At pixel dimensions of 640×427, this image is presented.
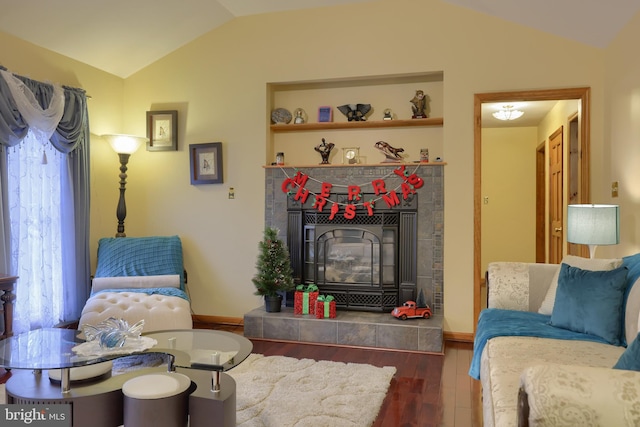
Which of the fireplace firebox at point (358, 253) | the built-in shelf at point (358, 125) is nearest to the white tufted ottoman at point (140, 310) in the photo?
the fireplace firebox at point (358, 253)

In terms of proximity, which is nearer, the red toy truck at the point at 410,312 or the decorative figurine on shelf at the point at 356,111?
the red toy truck at the point at 410,312

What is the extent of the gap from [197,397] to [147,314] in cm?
167

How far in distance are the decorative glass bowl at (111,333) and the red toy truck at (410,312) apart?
223 cm

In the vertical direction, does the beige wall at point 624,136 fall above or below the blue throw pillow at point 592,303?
above

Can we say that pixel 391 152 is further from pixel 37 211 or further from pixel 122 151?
pixel 37 211

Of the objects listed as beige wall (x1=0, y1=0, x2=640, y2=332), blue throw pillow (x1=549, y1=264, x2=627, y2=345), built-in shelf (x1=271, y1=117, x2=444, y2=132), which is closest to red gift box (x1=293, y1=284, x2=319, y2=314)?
beige wall (x1=0, y1=0, x2=640, y2=332)

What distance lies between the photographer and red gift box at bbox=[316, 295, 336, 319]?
4.25m

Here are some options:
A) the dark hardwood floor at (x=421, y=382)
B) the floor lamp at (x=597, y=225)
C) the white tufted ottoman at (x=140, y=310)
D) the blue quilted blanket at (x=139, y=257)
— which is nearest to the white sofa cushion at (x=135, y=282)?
the blue quilted blanket at (x=139, y=257)

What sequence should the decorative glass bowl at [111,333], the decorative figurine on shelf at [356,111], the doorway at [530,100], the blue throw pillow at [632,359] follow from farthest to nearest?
1. the decorative figurine on shelf at [356,111]
2. the doorway at [530,100]
3. the decorative glass bowl at [111,333]
4. the blue throw pillow at [632,359]

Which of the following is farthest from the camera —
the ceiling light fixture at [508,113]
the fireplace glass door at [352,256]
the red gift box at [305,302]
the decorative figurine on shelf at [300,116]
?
the ceiling light fixture at [508,113]

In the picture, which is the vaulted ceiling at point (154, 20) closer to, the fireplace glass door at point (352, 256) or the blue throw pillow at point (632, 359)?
the fireplace glass door at point (352, 256)

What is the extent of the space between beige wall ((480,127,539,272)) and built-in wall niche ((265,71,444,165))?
3.39 meters

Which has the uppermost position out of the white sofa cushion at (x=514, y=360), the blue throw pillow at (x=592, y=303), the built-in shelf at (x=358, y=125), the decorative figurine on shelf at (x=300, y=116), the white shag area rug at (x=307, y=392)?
the decorative figurine on shelf at (x=300, y=116)

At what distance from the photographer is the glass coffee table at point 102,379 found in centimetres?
211
